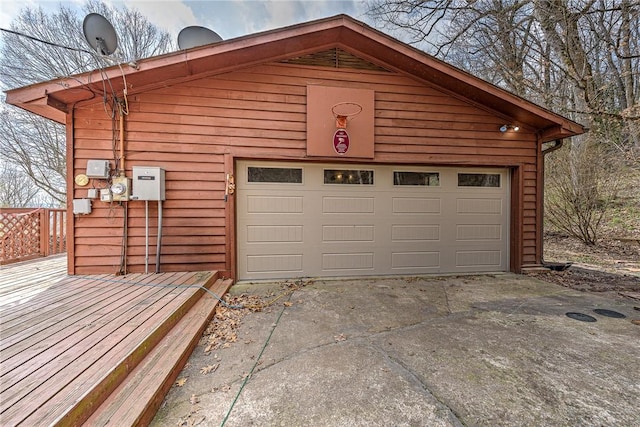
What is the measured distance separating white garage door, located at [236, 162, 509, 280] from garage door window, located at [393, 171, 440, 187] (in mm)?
18

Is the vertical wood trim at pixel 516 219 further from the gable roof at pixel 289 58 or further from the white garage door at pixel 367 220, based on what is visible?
the gable roof at pixel 289 58

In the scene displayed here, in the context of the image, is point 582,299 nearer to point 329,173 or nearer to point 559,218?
point 329,173

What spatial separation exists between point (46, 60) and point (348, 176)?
34.3 ft

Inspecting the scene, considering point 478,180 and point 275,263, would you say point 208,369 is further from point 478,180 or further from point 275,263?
point 478,180

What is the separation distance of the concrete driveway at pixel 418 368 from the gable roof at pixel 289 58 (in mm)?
3194

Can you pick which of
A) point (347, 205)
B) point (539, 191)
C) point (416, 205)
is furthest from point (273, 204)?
point (539, 191)

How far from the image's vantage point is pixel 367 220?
443 centimetres

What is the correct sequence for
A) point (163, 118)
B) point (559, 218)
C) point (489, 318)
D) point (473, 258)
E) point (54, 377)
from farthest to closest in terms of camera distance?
point (559, 218) < point (473, 258) < point (163, 118) < point (489, 318) < point (54, 377)

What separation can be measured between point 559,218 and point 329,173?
6.91m

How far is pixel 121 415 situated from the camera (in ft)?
4.41

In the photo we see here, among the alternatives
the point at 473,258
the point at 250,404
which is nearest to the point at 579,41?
the point at 473,258

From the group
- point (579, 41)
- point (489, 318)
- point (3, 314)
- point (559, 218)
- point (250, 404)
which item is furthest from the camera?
point (559, 218)

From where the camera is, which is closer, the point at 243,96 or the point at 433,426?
the point at 433,426

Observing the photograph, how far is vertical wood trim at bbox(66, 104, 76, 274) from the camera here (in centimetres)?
353
